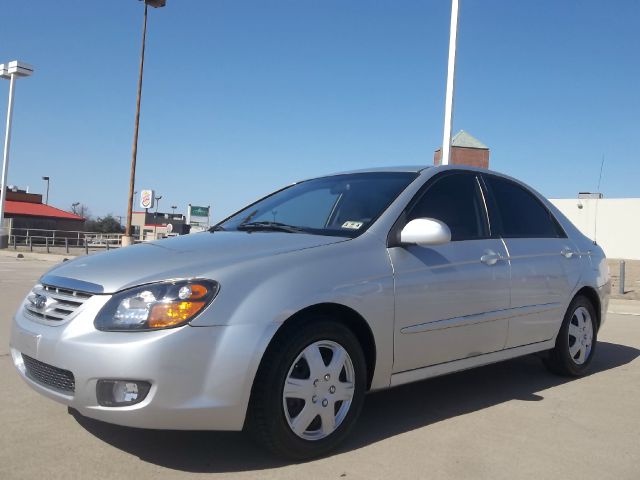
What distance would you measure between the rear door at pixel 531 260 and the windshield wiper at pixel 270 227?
155 cm

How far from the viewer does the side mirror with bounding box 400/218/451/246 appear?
3.48 m

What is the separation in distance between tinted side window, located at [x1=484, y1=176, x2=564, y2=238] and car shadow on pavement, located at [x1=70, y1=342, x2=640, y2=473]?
3.99 feet

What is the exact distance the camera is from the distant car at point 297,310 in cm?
279

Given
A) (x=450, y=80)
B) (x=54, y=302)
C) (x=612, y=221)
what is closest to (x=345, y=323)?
(x=54, y=302)

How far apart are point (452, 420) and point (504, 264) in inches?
44.9

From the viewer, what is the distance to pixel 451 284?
3795 millimetres

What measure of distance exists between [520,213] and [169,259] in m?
2.86

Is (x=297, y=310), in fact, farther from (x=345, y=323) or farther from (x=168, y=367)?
(x=168, y=367)

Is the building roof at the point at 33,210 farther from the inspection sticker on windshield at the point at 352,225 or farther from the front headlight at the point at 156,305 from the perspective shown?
the front headlight at the point at 156,305

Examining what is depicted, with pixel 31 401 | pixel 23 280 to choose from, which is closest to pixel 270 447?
pixel 31 401

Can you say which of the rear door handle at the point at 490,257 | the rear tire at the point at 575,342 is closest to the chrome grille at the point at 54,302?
the rear door handle at the point at 490,257

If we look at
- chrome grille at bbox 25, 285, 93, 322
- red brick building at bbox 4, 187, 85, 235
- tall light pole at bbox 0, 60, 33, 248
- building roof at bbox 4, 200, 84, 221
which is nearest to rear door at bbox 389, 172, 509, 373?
chrome grille at bbox 25, 285, 93, 322

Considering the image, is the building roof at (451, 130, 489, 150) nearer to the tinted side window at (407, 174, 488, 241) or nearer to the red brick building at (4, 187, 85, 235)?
the tinted side window at (407, 174, 488, 241)

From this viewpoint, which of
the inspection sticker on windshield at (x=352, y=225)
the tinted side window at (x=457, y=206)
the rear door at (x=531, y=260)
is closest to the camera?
the inspection sticker on windshield at (x=352, y=225)
